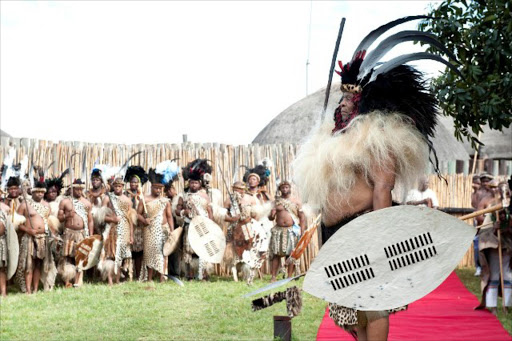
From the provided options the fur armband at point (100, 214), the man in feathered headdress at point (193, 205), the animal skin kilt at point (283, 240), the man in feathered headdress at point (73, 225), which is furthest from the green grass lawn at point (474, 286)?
the man in feathered headdress at point (73, 225)

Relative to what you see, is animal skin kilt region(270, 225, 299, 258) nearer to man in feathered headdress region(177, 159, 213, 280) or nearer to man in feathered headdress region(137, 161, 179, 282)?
man in feathered headdress region(177, 159, 213, 280)

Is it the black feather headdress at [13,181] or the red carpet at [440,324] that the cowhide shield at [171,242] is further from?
the red carpet at [440,324]

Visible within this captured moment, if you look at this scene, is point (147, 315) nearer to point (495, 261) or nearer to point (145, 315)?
point (145, 315)

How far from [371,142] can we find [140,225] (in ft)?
24.4

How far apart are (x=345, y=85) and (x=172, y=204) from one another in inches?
293

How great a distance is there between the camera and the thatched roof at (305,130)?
20.7m

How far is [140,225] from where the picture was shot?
35.4ft

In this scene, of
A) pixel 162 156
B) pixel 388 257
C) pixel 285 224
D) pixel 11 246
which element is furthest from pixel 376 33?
pixel 162 156

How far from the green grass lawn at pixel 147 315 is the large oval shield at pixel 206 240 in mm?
474

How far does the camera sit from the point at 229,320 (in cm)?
729

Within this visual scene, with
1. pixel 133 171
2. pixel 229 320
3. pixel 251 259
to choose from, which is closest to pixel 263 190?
pixel 251 259

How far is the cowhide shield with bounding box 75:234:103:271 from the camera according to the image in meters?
9.87

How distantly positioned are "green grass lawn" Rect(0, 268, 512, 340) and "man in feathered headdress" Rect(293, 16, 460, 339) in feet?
8.58

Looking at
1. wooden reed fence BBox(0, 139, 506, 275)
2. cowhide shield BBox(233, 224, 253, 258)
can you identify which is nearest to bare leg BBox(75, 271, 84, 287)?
cowhide shield BBox(233, 224, 253, 258)
